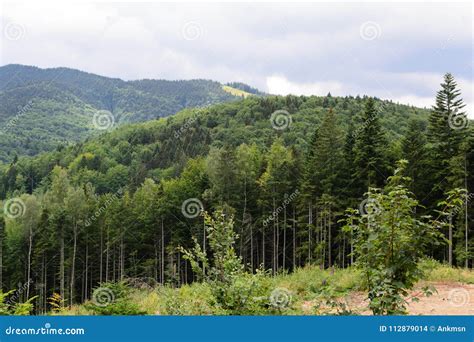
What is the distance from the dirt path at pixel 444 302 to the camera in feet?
36.8

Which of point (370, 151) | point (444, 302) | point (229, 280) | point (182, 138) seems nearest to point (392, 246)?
point (229, 280)

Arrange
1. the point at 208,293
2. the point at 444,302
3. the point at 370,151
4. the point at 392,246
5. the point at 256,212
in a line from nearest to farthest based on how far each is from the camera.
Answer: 1. the point at 392,246
2. the point at 208,293
3. the point at 444,302
4. the point at 370,151
5. the point at 256,212

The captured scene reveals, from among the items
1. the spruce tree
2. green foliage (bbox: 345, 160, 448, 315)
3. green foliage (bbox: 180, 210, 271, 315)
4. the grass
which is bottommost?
the grass

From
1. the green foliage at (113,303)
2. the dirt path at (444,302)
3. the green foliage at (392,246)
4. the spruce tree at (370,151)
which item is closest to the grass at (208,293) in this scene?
the dirt path at (444,302)

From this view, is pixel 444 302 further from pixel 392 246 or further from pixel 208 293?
pixel 392 246

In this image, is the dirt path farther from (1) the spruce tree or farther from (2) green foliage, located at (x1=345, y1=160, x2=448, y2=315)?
(1) the spruce tree

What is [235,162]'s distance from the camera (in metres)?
54.2

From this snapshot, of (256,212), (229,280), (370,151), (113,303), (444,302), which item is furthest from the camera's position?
(256,212)

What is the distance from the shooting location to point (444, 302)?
12773 millimetres

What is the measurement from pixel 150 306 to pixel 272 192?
4065 centimetres

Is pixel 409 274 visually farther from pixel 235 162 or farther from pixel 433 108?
pixel 235 162

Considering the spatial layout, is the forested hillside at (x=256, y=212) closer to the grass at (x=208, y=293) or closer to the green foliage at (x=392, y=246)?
the green foliage at (x=392, y=246)

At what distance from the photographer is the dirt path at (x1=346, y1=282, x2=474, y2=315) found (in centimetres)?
1121

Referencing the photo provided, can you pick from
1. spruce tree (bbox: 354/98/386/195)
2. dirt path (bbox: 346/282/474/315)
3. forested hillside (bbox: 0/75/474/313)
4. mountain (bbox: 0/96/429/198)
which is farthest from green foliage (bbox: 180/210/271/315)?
mountain (bbox: 0/96/429/198)
